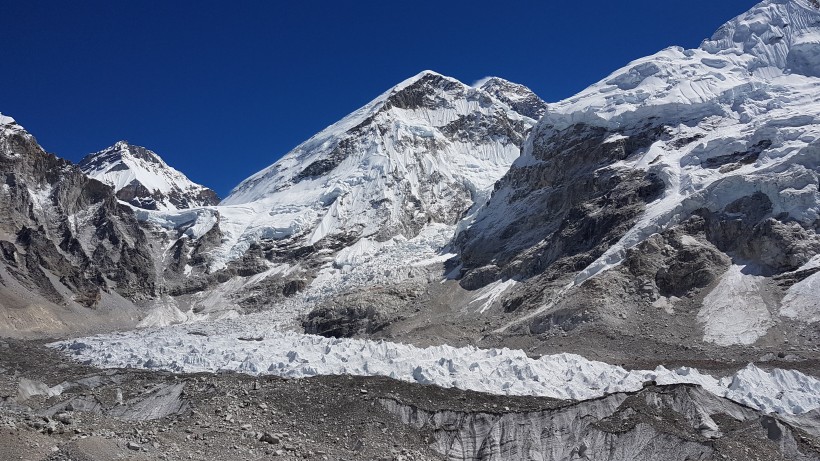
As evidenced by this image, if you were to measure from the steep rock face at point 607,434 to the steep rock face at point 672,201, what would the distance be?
3199 centimetres

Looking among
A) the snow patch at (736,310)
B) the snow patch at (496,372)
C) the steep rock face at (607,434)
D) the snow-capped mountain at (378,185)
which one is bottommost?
the steep rock face at (607,434)

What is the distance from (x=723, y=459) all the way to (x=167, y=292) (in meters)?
121

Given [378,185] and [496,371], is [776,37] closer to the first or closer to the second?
[378,185]

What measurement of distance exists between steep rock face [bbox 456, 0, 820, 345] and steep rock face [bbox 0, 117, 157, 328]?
63258mm

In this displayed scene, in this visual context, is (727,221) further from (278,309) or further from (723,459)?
Answer: (278,309)

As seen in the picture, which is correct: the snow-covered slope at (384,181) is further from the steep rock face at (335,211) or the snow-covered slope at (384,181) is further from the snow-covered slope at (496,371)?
the snow-covered slope at (496,371)

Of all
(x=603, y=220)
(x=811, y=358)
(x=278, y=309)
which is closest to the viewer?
(x=811, y=358)

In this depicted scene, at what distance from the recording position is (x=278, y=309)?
4621 inches

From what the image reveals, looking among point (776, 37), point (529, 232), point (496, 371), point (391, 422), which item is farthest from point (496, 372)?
point (776, 37)

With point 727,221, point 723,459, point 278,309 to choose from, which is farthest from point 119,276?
point 723,459

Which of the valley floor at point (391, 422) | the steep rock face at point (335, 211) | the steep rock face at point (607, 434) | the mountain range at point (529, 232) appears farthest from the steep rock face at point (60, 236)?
the steep rock face at point (607, 434)

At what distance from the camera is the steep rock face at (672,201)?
230 ft

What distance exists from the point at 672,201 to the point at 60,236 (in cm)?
10907

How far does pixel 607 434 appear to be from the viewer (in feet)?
95.9
